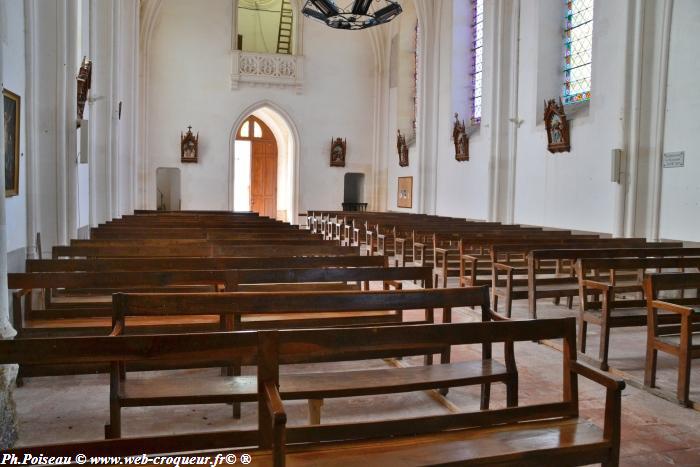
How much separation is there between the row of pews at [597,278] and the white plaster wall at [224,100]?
33.7ft

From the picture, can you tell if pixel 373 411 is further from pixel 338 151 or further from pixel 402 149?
pixel 338 151

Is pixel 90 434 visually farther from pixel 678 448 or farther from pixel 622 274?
pixel 622 274

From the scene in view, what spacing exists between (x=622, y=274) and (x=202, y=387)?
19.7 ft

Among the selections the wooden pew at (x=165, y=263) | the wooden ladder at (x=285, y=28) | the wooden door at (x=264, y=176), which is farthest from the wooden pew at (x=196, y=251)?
the wooden ladder at (x=285, y=28)

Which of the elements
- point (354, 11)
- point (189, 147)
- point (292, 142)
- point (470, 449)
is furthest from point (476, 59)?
point (470, 449)

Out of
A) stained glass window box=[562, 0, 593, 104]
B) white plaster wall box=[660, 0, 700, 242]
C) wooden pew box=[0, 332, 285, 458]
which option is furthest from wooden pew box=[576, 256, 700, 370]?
stained glass window box=[562, 0, 593, 104]

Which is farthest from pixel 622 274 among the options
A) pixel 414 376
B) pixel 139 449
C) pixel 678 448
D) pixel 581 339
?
pixel 139 449

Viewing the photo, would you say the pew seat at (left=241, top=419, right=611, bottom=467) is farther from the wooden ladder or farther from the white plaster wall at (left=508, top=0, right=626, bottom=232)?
the wooden ladder

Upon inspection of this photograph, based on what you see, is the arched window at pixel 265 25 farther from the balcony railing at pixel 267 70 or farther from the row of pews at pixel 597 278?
the row of pews at pixel 597 278

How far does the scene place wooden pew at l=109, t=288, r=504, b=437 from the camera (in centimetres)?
275

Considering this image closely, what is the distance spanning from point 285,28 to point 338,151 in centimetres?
612

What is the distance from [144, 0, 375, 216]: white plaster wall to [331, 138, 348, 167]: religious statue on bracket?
202mm

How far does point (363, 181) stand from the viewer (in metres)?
21.9

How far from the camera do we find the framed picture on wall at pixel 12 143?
5.63 meters
